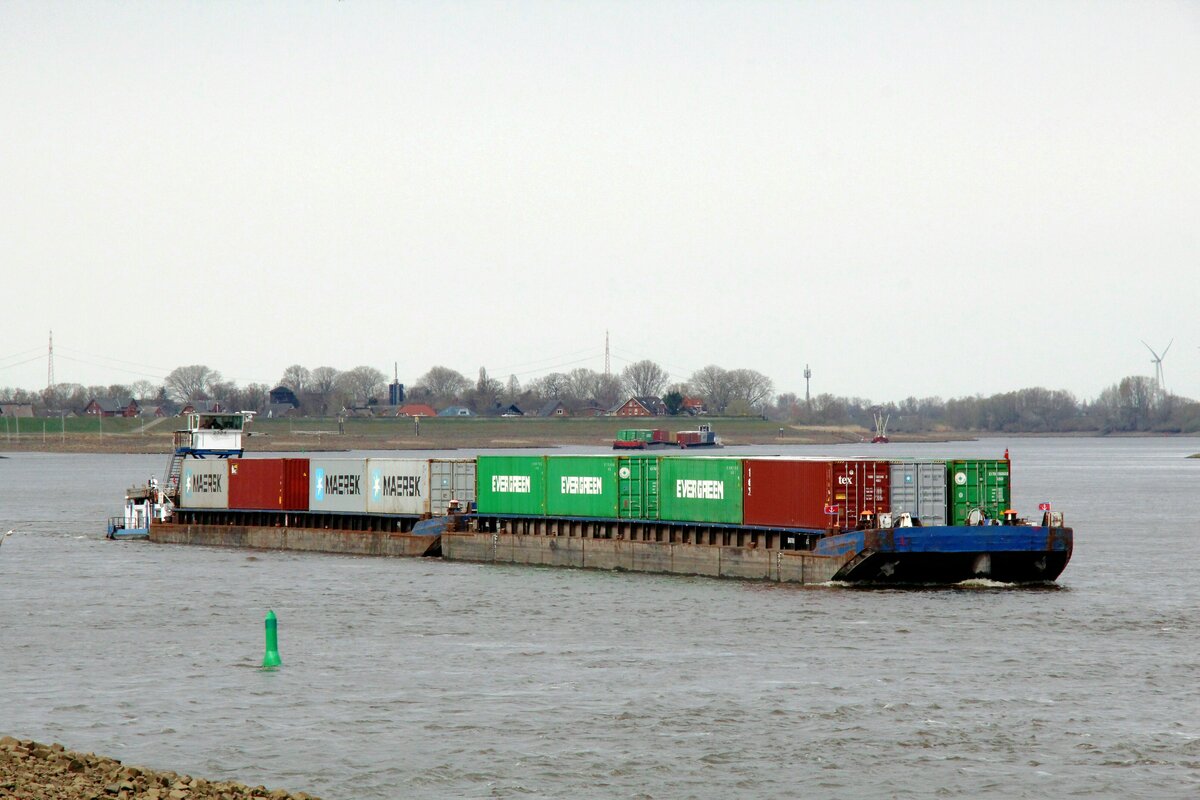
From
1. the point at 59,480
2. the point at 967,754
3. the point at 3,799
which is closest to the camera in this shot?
the point at 3,799

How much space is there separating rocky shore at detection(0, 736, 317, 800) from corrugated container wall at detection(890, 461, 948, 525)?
2943 centimetres

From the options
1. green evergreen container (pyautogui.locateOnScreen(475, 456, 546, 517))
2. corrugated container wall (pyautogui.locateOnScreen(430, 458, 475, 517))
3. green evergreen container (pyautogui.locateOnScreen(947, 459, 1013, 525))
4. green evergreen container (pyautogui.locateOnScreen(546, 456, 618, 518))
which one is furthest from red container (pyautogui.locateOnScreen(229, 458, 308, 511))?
green evergreen container (pyautogui.locateOnScreen(947, 459, 1013, 525))

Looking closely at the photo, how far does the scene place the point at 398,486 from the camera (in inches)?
2768

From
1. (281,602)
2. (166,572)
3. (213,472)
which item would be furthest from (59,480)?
(281,602)

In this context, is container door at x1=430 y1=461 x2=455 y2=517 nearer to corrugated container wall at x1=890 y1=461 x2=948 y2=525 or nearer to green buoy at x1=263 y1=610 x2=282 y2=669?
corrugated container wall at x1=890 y1=461 x2=948 y2=525

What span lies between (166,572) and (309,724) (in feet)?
120

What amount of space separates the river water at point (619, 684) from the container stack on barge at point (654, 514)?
4.72 feet

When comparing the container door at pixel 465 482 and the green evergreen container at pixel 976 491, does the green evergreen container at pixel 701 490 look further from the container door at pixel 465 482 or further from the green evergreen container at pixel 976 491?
the container door at pixel 465 482

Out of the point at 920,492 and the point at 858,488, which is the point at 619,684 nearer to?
the point at 858,488

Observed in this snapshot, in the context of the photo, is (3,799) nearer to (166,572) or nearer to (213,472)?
(166,572)

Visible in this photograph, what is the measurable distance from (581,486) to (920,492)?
15.9 m

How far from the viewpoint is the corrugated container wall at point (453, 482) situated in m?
67.8

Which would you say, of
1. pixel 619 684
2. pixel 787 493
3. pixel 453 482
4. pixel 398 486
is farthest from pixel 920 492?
pixel 398 486

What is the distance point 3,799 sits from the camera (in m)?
21.3
